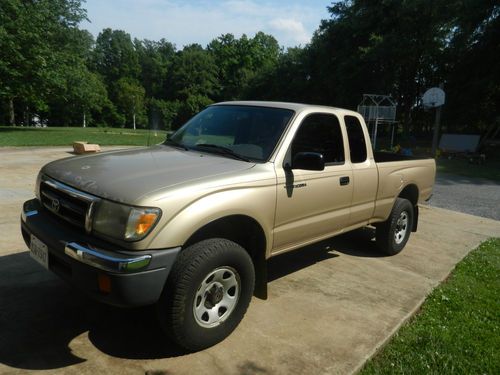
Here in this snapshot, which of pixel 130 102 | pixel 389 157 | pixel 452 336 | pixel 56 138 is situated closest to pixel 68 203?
pixel 452 336

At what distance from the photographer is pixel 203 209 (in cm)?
293

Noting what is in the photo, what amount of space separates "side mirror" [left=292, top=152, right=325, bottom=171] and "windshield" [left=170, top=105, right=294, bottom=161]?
0.27 metres

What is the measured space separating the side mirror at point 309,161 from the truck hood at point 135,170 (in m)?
0.43

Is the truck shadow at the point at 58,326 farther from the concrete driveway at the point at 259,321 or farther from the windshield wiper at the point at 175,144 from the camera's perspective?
the windshield wiper at the point at 175,144

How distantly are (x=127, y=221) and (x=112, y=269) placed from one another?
1.02ft

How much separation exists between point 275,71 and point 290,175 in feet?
183

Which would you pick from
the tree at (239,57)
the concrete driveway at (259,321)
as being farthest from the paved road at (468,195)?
the tree at (239,57)

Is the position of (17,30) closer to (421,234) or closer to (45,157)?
(45,157)

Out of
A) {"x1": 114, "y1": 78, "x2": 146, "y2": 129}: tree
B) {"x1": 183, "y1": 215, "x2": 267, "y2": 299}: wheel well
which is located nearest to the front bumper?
{"x1": 183, "y1": 215, "x2": 267, "y2": 299}: wheel well

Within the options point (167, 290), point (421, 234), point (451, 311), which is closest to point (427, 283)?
point (451, 311)

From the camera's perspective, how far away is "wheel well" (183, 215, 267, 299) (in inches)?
126

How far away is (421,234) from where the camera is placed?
272 inches

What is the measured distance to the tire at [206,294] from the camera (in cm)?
282

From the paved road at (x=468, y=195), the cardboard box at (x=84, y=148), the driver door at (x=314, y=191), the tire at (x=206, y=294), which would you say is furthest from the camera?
the cardboard box at (x=84, y=148)
